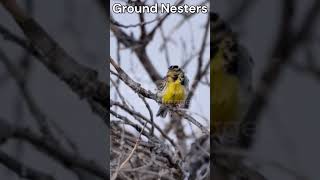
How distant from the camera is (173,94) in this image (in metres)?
1.06

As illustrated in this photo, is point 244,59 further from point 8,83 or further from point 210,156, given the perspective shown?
point 8,83

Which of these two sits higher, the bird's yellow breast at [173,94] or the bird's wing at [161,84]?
the bird's wing at [161,84]

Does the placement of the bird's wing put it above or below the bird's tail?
above

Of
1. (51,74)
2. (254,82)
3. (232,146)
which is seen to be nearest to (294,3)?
(254,82)

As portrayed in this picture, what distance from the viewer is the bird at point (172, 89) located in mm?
1057

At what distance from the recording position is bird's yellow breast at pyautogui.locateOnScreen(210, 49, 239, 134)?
1.04 meters

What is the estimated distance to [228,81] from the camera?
41.1 inches

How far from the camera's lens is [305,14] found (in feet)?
3.45

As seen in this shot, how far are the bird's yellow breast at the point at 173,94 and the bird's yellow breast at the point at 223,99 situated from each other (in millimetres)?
51

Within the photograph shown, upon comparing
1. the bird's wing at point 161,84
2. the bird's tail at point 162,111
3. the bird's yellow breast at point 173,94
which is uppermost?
the bird's wing at point 161,84

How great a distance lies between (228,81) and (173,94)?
0.09m

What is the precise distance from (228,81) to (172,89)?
0.09 meters

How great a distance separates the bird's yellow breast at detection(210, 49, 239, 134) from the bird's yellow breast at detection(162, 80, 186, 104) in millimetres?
51

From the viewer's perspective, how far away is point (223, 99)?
105 cm
